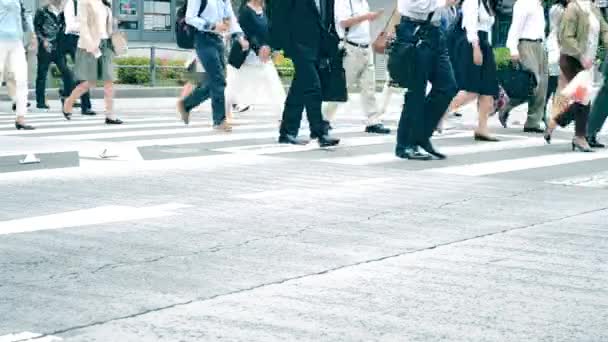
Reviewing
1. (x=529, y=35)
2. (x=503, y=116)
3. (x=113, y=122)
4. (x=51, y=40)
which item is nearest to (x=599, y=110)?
(x=529, y=35)

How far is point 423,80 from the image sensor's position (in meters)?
10.8

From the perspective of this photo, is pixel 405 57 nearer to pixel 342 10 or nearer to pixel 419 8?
pixel 419 8

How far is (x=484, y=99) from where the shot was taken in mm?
13617

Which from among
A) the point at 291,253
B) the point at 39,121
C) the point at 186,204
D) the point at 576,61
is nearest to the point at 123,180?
the point at 186,204

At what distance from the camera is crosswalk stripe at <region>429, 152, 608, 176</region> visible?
1025 centimetres

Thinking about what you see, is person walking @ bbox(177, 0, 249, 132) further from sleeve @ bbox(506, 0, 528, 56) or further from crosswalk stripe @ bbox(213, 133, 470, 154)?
sleeve @ bbox(506, 0, 528, 56)

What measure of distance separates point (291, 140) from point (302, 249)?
6031 mm

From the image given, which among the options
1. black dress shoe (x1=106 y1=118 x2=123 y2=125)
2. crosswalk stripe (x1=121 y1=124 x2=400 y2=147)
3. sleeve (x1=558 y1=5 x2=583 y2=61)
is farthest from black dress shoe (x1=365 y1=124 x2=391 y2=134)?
black dress shoe (x1=106 y1=118 x2=123 y2=125)

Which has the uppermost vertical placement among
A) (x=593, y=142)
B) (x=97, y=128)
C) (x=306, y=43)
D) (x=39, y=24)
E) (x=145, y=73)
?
(x=306, y=43)

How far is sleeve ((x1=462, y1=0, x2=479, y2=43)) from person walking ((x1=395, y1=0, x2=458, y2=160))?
2.10m

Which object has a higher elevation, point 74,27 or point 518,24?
point 518,24

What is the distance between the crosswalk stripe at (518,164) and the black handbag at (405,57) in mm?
857

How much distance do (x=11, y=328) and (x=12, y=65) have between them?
30.7 feet

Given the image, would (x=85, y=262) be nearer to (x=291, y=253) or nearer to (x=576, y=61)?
(x=291, y=253)
